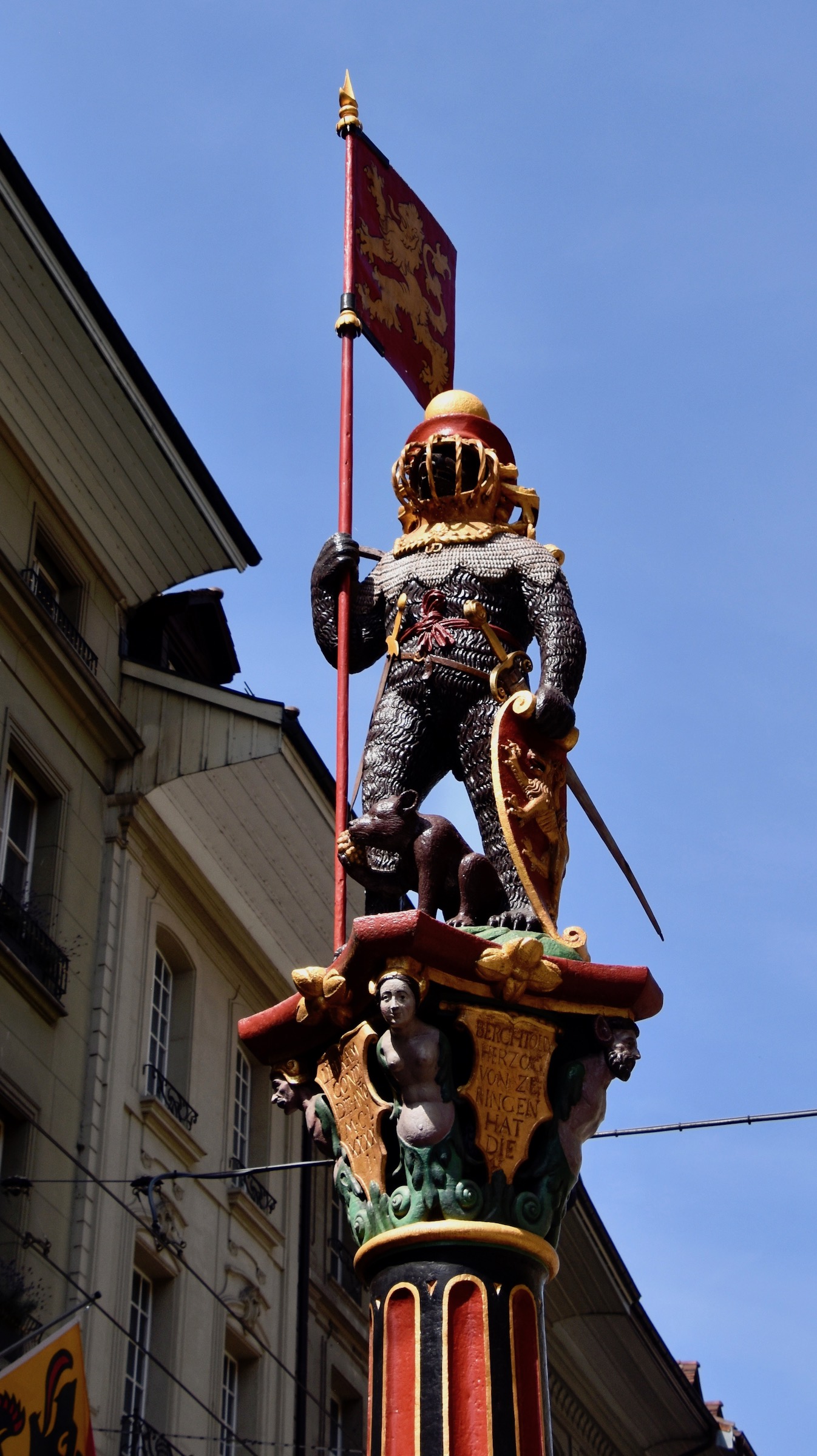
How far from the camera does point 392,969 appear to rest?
21.7 ft

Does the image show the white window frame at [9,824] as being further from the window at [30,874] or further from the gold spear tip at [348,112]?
the gold spear tip at [348,112]

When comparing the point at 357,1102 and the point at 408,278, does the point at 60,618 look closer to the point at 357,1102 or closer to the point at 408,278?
the point at 408,278

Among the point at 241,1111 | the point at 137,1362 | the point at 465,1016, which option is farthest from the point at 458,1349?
the point at 241,1111

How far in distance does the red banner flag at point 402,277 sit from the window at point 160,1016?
24.0 ft

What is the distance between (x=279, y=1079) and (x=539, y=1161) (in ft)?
3.38

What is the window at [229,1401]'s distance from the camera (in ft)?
50.8

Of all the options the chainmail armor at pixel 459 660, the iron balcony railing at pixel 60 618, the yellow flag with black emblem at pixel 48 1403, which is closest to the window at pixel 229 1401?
the yellow flag with black emblem at pixel 48 1403

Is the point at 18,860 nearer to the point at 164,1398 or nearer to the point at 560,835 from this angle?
the point at 164,1398

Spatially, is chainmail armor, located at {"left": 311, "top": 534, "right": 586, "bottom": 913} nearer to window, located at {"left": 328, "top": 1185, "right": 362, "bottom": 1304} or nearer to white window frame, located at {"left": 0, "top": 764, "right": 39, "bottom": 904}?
white window frame, located at {"left": 0, "top": 764, "right": 39, "bottom": 904}

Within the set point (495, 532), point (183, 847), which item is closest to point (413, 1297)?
point (495, 532)

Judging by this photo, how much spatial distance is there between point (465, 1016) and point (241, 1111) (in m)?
11.3

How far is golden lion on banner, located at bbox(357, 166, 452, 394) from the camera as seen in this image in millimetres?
10125

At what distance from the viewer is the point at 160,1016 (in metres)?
16.6

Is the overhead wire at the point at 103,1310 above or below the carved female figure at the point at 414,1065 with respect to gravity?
above
